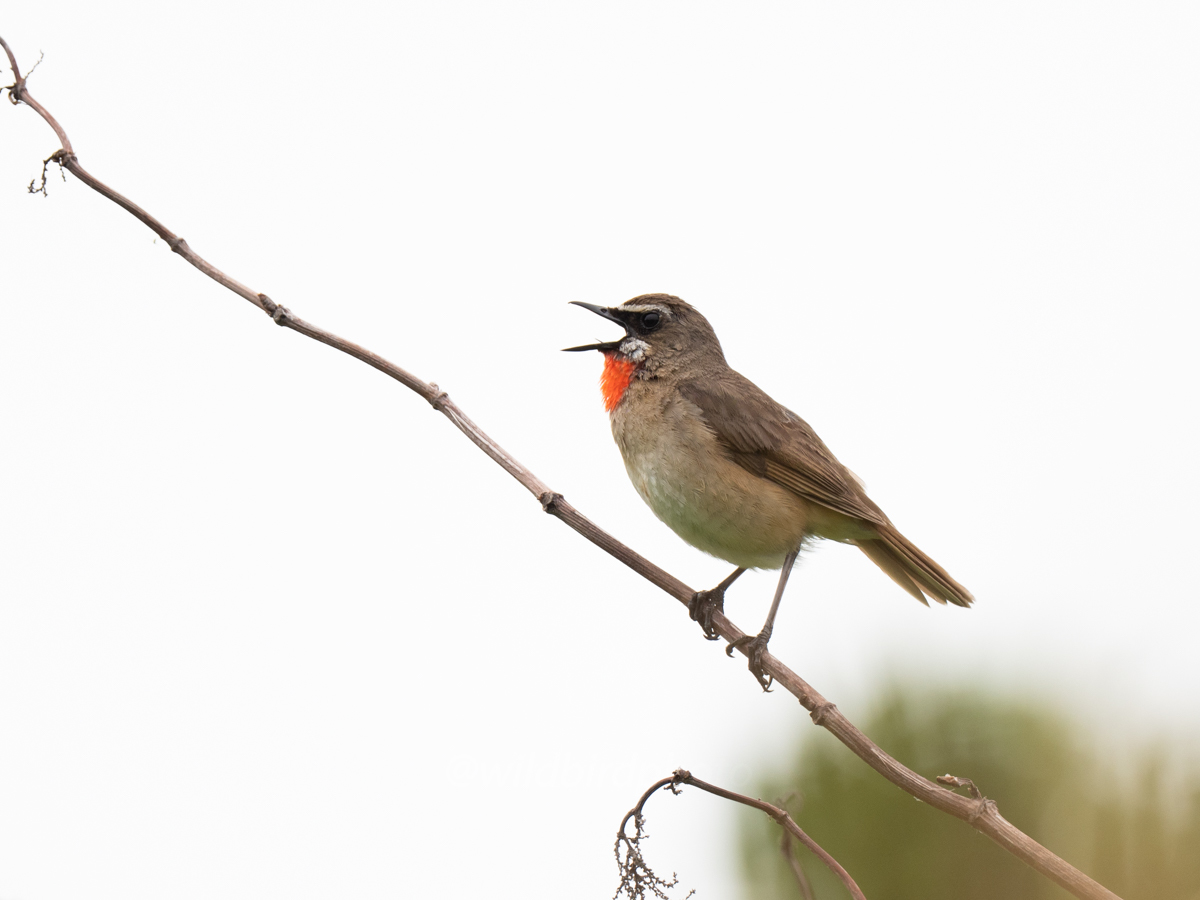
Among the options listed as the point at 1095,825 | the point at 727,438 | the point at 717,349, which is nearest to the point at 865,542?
the point at 727,438

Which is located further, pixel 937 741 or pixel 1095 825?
pixel 937 741

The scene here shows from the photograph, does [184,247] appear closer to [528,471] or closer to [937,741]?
[528,471]

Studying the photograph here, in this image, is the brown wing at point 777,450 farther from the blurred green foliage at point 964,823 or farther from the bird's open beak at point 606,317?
the blurred green foliage at point 964,823

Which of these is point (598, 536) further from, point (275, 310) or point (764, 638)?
point (764, 638)

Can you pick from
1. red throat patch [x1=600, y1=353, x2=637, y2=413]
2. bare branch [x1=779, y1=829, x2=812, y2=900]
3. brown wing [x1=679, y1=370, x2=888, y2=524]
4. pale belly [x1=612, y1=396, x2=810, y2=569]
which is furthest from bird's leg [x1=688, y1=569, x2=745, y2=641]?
bare branch [x1=779, y1=829, x2=812, y2=900]

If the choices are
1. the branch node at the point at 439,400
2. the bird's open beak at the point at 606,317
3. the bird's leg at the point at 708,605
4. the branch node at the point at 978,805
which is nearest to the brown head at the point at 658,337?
the bird's open beak at the point at 606,317

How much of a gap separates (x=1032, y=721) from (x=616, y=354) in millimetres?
2545

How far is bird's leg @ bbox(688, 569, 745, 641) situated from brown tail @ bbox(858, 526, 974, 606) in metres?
0.70

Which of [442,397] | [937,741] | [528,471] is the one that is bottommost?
[937,741]

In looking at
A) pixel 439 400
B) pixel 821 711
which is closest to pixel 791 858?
pixel 821 711

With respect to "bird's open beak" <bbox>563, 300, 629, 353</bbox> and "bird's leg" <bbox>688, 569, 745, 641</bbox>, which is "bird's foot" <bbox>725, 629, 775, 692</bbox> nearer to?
"bird's leg" <bbox>688, 569, 745, 641</bbox>

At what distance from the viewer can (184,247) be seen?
3.08 metres

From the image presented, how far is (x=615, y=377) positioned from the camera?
18.0 ft

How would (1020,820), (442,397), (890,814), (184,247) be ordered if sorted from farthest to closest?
1. (890,814)
2. (1020,820)
3. (442,397)
4. (184,247)
